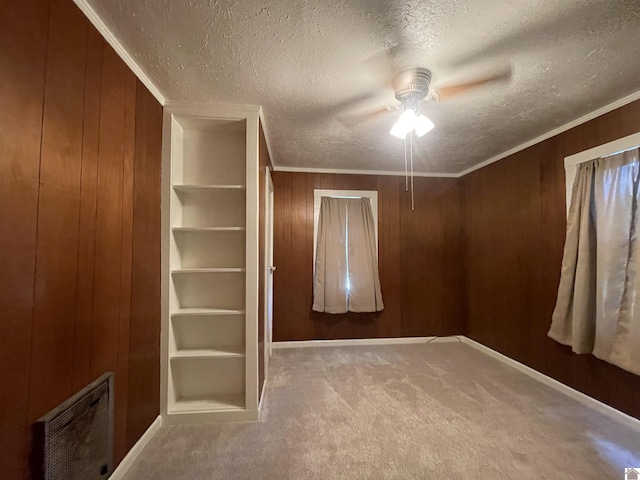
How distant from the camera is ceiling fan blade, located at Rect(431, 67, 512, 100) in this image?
63.1 inches

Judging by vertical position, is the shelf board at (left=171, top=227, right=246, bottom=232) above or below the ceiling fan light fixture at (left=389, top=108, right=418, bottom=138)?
below

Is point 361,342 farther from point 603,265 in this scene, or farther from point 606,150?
point 606,150

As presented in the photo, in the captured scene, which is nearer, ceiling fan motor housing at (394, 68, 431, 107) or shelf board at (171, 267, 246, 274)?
ceiling fan motor housing at (394, 68, 431, 107)

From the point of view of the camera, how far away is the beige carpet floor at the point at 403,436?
150 centimetres

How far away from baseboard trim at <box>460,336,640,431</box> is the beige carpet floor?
0.06 m

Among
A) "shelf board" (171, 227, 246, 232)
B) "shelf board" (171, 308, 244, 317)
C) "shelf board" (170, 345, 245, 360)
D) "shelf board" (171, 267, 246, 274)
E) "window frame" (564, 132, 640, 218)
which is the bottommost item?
"shelf board" (170, 345, 245, 360)

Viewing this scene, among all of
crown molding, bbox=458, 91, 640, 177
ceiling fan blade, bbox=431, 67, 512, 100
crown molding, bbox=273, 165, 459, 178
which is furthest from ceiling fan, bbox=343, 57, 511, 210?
crown molding, bbox=273, 165, 459, 178

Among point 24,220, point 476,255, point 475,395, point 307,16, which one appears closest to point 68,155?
point 24,220

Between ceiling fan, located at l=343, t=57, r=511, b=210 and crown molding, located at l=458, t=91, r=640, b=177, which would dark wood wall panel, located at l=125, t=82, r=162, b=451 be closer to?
ceiling fan, located at l=343, t=57, r=511, b=210

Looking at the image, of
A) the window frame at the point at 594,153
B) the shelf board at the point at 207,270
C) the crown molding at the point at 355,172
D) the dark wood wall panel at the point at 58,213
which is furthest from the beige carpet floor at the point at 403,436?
the crown molding at the point at 355,172

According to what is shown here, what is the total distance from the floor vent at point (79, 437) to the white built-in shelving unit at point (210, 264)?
64 cm

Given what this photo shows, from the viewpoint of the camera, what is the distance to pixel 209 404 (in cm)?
201

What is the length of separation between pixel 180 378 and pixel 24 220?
1.65 meters

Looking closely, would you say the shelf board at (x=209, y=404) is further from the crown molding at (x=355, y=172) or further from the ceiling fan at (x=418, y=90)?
the crown molding at (x=355, y=172)
